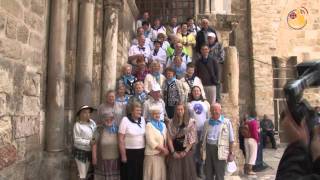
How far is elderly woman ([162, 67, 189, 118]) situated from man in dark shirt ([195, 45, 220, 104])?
2.24 feet

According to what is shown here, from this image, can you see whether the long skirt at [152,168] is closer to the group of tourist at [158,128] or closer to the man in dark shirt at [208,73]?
the group of tourist at [158,128]

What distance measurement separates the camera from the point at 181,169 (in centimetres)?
558

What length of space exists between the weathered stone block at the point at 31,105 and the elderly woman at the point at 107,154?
941 mm

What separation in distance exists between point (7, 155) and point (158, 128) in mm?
2097

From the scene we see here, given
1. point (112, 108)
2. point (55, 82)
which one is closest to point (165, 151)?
point (112, 108)

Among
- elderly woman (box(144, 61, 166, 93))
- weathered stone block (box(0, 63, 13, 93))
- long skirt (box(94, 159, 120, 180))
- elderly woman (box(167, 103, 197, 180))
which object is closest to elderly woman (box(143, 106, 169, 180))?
elderly woman (box(167, 103, 197, 180))

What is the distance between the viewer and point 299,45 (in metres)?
17.1

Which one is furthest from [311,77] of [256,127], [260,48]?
[260,48]

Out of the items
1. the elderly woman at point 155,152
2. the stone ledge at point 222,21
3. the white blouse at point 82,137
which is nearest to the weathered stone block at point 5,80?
the white blouse at point 82,137

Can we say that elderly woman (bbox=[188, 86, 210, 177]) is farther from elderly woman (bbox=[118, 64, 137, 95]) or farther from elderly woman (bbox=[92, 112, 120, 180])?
elderly woman (bbox=[92, 112, 120, 180])

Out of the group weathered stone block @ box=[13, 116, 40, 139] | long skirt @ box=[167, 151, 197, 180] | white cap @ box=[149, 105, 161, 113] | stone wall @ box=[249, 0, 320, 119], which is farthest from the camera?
stone wall @ box=[249, 0, 320, 119]

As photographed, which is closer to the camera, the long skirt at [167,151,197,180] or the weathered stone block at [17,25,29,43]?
the weathered stone block at [17,25,29,43]

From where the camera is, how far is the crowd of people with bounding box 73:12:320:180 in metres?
5.48

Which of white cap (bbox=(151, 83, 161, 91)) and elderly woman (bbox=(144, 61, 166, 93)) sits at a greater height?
elderly woman (bbox=(144, 61, 166, 93))
